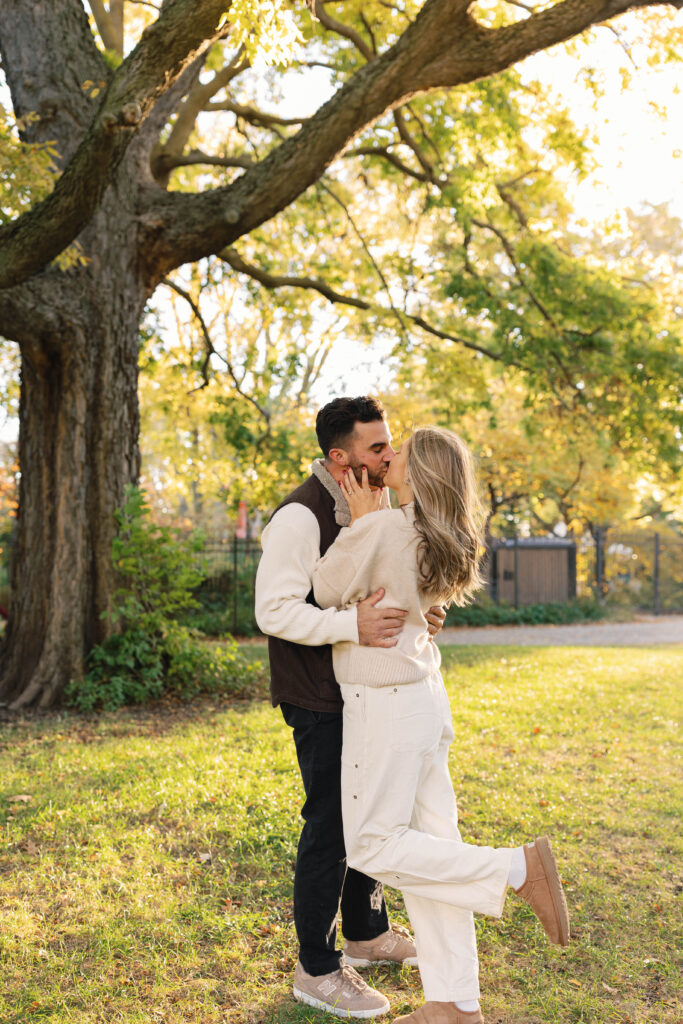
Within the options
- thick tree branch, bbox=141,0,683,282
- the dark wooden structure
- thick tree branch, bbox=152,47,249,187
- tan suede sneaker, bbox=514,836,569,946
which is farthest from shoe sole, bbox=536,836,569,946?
the dark wooden structure

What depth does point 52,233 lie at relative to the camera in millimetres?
5910

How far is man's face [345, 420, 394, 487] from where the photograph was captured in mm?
3322

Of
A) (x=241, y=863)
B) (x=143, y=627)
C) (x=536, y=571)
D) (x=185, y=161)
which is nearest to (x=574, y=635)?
(x=536, y=571)

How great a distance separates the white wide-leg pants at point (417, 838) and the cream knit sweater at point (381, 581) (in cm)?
6

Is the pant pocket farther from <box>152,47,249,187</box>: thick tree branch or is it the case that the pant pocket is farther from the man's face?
<box>152,47,249,187</box>: thick tree branch

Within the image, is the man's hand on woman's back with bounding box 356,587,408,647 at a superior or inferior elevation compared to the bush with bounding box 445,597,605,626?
superior

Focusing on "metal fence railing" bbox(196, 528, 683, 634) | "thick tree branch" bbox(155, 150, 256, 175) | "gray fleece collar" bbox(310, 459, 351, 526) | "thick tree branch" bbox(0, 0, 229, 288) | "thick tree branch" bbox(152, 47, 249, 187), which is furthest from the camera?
"metal fence railing" bbox(196, 528, 683, 634)

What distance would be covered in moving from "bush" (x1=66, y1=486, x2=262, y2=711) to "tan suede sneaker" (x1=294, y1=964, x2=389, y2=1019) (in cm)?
550

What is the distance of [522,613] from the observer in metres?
20.4

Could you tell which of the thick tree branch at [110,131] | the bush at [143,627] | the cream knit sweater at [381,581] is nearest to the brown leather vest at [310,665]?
the cream knit sweater at [381,581]

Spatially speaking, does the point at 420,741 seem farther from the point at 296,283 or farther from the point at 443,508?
the point at 296,283

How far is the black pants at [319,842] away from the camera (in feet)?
10.5

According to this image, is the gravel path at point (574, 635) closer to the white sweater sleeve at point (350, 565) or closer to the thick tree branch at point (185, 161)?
the thick tree branch at point (185, 161)

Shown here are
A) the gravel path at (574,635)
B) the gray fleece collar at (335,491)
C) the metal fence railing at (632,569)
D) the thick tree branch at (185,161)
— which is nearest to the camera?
the gray fleece collar at (335,491)
